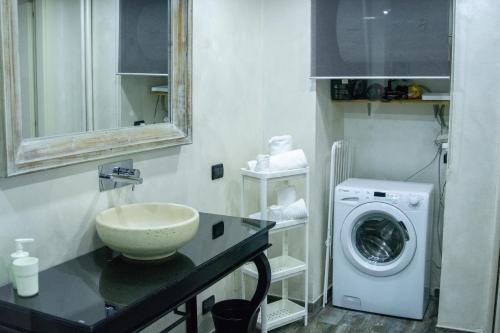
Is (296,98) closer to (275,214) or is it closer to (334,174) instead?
(334,174)

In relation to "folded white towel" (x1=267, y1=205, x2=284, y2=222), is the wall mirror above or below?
above

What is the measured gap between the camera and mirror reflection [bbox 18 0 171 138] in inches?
83.0

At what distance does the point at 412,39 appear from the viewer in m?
3.44

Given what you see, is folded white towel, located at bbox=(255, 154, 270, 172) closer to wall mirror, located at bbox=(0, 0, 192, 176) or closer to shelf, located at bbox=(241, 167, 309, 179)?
shelf, located at bbox=(241, 167, 309, 179)

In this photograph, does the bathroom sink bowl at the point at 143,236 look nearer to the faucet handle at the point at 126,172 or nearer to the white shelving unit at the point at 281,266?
the faucet handle at the point at 126,172

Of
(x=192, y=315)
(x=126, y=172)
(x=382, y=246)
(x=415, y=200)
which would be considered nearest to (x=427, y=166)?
(x=415, y=200)

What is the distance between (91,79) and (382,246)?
241 centimetres

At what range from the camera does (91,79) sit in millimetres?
2395

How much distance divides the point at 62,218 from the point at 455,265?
2.41 meters

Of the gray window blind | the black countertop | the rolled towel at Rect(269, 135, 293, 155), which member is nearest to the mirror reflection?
the gray window blind

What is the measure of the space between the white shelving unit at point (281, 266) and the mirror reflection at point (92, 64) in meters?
0.81

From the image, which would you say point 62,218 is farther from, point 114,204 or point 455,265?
point 455,265

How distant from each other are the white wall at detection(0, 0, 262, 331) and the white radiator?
538mm

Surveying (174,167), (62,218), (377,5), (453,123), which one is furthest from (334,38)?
(62,218)
